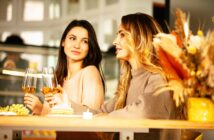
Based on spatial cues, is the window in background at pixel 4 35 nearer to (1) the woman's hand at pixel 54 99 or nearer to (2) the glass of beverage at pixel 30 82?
(2) the glass of beverage at pixel 30 82

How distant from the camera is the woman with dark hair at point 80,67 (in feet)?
8.32

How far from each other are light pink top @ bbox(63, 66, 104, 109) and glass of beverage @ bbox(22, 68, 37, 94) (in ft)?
0.92

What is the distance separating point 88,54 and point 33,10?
0.48 m

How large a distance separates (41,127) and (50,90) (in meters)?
0.70

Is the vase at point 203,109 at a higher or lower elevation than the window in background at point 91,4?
lower

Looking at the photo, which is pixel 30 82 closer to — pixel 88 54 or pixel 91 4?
pixel 88 54

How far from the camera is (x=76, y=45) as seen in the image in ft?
8.49

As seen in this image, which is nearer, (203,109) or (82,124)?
(82,124)

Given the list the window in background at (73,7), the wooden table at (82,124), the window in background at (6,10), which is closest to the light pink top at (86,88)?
the window in background at (73,7)

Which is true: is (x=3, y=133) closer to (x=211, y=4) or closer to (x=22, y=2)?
(x=22, y=2)

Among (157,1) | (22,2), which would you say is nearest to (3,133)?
(22,2)

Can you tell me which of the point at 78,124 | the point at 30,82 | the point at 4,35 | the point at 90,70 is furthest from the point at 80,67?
the point at 78,124

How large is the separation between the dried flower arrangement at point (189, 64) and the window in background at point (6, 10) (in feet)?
3.97

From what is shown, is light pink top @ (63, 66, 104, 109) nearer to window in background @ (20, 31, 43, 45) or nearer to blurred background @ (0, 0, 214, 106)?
blurred background @ (0, 0, 214, 106)
